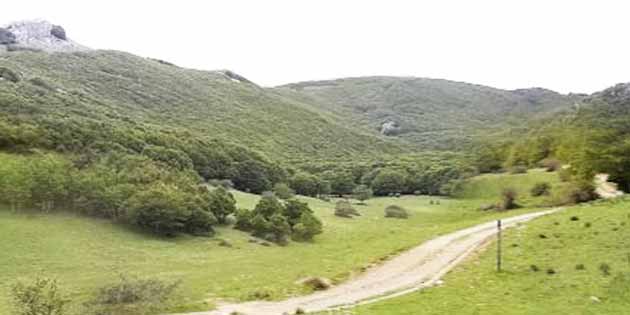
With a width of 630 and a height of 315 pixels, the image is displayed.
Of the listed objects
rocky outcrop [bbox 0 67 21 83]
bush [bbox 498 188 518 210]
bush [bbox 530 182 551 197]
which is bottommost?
bush [bbox 498 188 518 210]

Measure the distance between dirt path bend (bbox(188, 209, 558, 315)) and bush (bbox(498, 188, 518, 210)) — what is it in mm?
11303

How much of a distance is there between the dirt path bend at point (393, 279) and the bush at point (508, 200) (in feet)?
37.1

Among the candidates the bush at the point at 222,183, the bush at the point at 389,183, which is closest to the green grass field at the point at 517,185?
the bush at the point at 222,183

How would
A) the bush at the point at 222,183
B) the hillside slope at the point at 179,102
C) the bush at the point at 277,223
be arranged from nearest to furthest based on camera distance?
the bush at the point at 277,223 → the bush at the point at 222,183 → the hillside slope at the point at 179,102

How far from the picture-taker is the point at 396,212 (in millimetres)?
62562

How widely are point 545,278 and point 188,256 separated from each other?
23624 millimetres

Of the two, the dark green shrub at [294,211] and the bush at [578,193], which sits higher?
the bush at [578,193]

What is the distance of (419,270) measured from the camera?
25.7m

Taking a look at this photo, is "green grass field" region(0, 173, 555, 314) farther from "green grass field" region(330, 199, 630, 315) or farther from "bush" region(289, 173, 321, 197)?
"bush" region(289, 173, 321, 197)

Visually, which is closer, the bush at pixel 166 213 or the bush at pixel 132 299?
the bush at pixel 132 299

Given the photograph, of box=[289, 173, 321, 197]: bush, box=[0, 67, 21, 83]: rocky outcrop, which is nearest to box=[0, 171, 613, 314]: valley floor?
box=[289, 173, 321, 197]: bush

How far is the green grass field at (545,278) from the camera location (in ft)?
61.7

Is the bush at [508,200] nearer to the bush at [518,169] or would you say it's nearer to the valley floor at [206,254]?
the valley floor at [206,254]

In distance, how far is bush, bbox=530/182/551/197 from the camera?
45.7 meters
